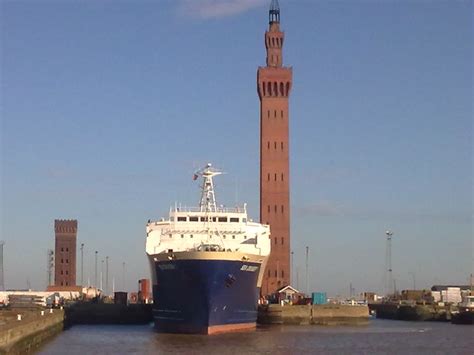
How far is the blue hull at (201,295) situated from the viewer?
246 ft

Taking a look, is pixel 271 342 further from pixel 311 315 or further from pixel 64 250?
pixel 64 250

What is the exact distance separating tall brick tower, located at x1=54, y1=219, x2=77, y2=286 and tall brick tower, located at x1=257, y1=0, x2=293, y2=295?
56.4 meters

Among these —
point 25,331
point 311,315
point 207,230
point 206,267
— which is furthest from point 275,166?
point 25,331

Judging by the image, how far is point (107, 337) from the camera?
270 feet

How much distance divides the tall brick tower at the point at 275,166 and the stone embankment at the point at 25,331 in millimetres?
41632

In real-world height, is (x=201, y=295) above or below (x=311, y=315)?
above

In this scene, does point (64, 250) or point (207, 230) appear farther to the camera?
point (64, 250)

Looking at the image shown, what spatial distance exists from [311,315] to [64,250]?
247 ft

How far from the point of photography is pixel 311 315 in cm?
10744

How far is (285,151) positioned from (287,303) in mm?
23274

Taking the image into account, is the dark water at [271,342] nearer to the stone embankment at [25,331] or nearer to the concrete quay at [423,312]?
the stone embankment at [25,331]

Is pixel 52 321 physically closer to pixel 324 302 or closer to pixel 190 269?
pixel 190 269

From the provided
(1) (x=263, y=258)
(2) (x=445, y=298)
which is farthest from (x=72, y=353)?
(2) (x=445, y=298)

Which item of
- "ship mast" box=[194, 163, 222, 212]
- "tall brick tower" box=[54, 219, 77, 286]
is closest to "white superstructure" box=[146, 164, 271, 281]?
"ship mast" box=[194, 163, 222, 212]
